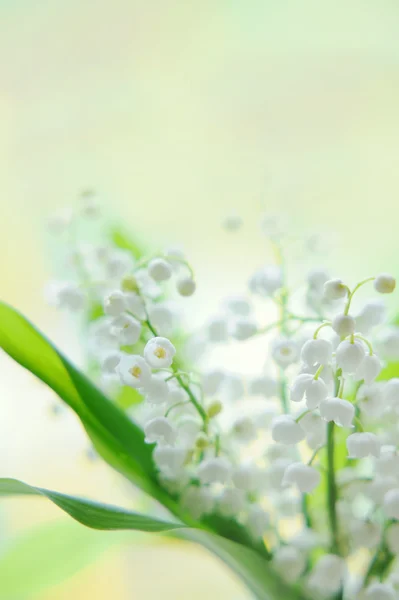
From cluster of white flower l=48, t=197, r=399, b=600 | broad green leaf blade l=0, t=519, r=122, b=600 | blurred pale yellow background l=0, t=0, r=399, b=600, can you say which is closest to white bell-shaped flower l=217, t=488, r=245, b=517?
cluster of white flower l=48, t=197, r=399, b=600

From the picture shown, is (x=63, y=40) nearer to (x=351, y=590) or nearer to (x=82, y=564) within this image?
(x=82, y=564)

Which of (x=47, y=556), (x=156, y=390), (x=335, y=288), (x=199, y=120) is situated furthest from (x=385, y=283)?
(x=199, y=120)

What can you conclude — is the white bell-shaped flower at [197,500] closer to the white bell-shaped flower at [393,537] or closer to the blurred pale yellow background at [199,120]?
the white bell-shaped flower at [393,537]

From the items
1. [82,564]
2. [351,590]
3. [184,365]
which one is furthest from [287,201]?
[82,564]

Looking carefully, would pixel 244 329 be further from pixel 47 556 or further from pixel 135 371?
pixel 47 556

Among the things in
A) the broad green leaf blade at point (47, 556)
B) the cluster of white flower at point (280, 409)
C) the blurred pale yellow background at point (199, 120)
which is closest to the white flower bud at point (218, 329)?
the cluster of white flower at point (280, 409)

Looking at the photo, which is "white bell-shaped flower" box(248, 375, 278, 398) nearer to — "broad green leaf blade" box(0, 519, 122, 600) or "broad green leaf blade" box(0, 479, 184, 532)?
"broad green leaf blade" box(0, 479, 184, 532)
